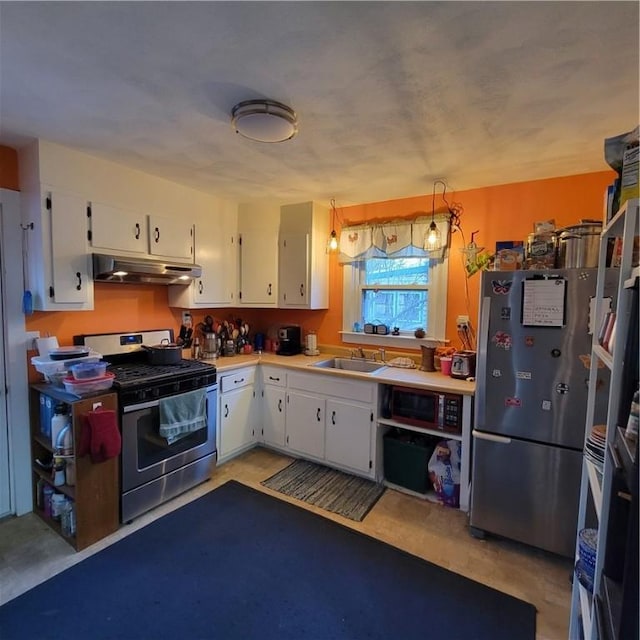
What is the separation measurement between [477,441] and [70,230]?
2982mm

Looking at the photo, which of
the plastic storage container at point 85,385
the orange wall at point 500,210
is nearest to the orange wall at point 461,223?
the orange wall at point 500,210

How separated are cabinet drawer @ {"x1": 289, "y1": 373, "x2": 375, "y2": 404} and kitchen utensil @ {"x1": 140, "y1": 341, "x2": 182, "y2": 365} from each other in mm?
982

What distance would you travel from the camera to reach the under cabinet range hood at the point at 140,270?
7.98 feet

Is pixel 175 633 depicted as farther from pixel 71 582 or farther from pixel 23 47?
pixel 23 47

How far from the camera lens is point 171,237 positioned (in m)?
2.97

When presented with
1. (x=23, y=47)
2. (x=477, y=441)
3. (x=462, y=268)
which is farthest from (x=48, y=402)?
(x=462, y=268)

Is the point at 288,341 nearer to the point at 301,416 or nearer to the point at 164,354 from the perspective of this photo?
the point at 301,416

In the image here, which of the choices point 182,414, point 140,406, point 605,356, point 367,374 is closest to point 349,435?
point 367,374

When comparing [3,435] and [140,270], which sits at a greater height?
[140,270]

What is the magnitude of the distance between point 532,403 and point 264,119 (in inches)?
83.9

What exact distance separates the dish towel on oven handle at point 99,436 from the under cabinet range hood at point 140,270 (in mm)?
941

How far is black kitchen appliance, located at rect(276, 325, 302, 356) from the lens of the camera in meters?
3.71

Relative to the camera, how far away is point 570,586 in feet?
6.35

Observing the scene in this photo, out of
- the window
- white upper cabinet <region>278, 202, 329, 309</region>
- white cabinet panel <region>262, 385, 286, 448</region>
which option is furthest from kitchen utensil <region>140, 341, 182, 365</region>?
the window
